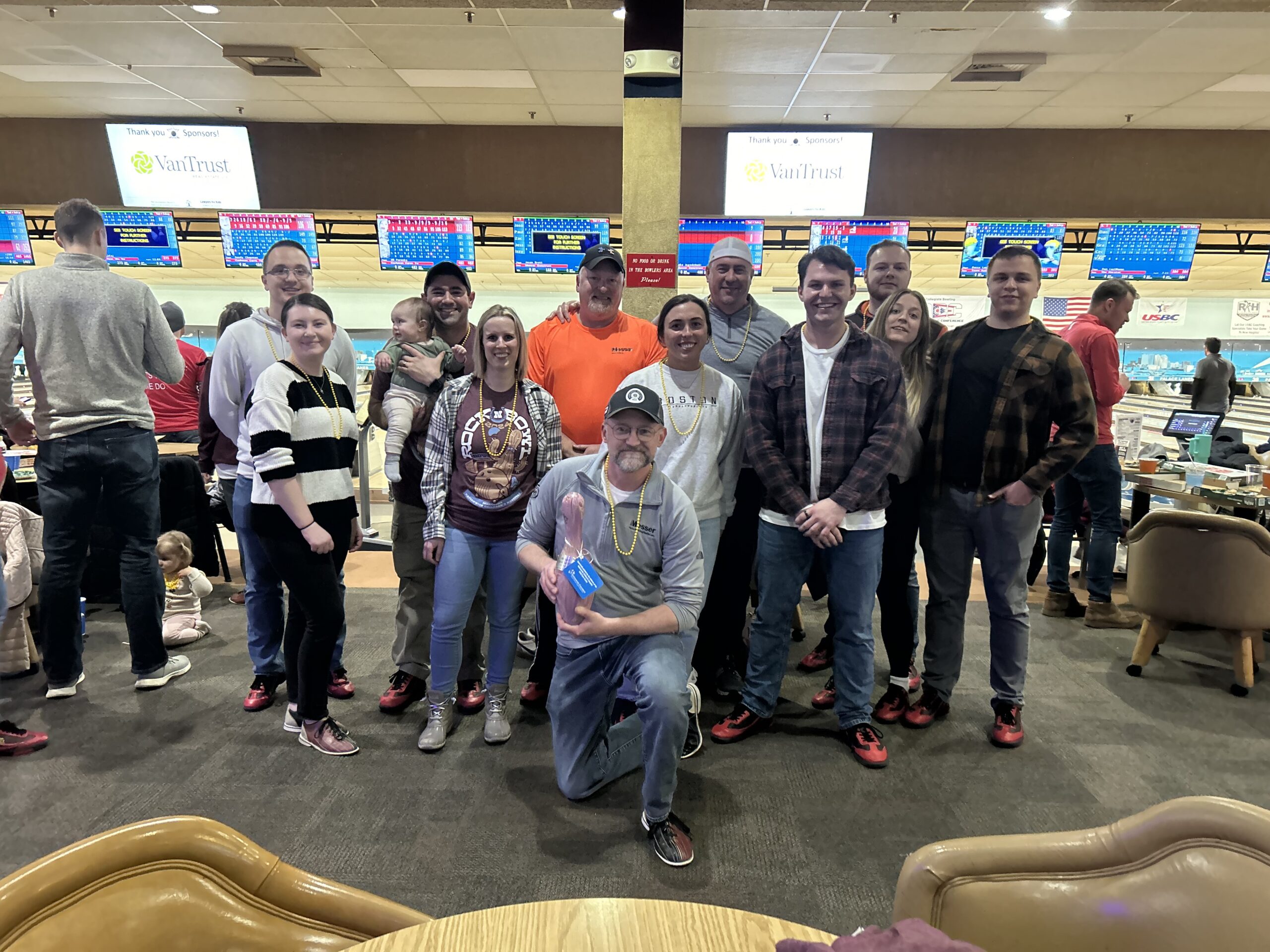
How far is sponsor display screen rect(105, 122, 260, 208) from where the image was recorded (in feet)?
18.8

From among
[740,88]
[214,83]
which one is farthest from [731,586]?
[214,83]

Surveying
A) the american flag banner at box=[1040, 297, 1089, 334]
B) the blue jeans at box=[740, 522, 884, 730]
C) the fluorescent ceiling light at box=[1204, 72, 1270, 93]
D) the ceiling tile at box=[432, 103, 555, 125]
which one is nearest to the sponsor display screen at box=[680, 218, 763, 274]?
the ceiling tile at box=[432, 103, 555, 125]

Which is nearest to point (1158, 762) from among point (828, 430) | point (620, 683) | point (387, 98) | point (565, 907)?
point (828, 430)

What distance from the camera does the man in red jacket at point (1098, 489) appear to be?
3650 millimetres

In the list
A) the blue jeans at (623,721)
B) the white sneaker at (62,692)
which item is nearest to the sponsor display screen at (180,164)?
the white sneaker at (62,692)

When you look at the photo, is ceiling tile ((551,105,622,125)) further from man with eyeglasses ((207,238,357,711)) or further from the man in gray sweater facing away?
the man in gray sweater facing away

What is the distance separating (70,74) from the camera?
4.96 metres

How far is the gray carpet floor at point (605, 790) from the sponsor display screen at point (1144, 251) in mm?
4347

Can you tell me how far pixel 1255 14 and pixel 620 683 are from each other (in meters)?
5.04

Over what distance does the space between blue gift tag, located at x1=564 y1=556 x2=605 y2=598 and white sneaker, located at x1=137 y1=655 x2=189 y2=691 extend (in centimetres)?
231

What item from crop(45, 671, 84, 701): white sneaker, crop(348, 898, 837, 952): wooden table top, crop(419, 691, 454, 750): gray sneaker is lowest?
crop(45, 671, 84, 701): white sneaker

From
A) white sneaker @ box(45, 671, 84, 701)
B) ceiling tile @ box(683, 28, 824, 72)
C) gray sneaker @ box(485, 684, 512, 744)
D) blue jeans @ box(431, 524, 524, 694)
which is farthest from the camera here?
ceiling tile @ box(683, 28, 824, 72)

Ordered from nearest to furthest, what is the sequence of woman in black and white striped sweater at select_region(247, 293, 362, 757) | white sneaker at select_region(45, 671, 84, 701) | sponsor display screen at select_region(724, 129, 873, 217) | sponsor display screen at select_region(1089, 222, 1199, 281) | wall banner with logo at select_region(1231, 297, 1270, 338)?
1. woman in black and white striped sweater at select_region(247, 293, 362, 757)
2. white sneaker at select_region(45, 671, 84, 701)
3. sponsor display screen at select_region(724, 129, 873, 217)
4. sponsor display screen at select_region(1089, 222, 1199, 281)
5. wall banner with logo at select_region(1231, 297, 1270, 338)

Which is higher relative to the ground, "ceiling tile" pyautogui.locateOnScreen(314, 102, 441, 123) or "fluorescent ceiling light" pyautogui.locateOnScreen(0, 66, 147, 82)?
"fluorescent ceiling light" pyautogui.locateOnScreen(0, 66, 147, 82)
